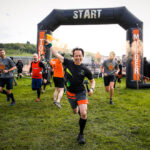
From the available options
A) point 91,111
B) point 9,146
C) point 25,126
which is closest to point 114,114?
point 91,111

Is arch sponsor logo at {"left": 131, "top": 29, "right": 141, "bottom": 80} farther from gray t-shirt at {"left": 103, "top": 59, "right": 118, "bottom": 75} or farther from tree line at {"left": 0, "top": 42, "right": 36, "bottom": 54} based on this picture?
tree line at {"left": 0, "top": 42, "right": 36, "bottom": 54}

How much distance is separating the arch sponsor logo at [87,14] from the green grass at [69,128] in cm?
702

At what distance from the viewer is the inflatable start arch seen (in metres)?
10.4

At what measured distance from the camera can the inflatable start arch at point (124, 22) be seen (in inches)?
408

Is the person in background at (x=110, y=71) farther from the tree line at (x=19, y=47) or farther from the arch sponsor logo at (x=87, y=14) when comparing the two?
the tree line at (x=19, y=47)

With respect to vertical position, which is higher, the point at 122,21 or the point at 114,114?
the point at 122,21

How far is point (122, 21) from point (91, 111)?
739 cm

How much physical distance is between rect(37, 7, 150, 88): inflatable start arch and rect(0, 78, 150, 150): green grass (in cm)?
495

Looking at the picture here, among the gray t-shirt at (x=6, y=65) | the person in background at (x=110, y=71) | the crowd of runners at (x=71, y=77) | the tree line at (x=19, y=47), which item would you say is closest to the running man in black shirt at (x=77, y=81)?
the crowd of runners at (x=71, y=77)

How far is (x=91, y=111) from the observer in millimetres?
5672

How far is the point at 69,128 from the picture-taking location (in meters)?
4.13

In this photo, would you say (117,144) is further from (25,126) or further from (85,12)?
(85,12)

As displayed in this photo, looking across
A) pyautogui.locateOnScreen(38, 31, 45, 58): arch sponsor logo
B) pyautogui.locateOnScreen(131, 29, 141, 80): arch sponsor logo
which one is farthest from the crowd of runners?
pyautogui.locateOnScreen(38, 31, 45, 58): arch sponsor logo

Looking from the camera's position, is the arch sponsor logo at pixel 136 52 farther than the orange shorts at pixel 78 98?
Yes
